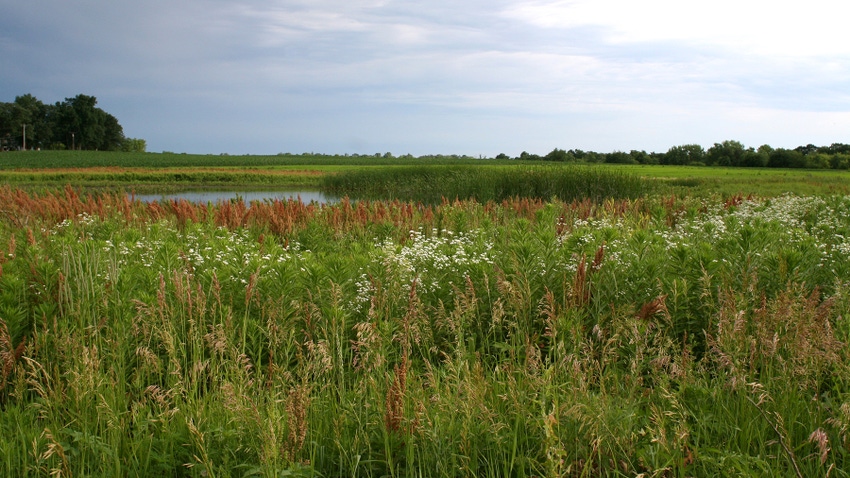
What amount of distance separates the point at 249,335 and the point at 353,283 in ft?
3.49

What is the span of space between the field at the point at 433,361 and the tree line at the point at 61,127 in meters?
106

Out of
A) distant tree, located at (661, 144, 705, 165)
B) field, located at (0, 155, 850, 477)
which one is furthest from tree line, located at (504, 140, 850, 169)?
field, located at (0, 155, 850, 477)

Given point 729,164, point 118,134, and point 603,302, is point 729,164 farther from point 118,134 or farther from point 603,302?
point 118,134

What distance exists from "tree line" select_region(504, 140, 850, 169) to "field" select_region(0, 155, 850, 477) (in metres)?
50.0

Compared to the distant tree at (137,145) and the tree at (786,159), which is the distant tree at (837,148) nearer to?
the tree at (786,159)

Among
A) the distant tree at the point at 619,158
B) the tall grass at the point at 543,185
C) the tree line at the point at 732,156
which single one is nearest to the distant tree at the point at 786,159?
the tree line at the point at 732,156

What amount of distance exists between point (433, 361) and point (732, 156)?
61.2m

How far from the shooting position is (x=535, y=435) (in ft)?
9.13

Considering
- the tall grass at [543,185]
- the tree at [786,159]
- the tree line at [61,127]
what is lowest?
the tall grass at [543,185]

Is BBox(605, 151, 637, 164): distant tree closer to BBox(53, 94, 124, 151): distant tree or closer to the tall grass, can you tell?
the tall grass

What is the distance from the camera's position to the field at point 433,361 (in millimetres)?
2562

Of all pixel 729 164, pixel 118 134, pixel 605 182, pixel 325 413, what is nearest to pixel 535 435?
pixel 325 413

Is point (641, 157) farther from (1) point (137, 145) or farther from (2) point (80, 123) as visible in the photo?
(1) point (137, 145)

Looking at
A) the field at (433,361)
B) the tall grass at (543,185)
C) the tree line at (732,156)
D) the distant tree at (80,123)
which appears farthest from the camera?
the distant tree at (80,123)
